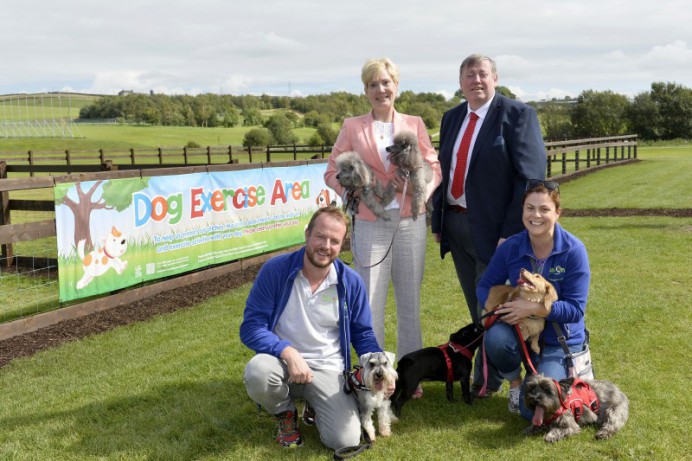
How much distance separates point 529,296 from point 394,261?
1.07m

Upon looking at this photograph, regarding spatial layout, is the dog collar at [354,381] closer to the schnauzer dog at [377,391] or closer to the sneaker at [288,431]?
the schnauzer dog at [377,391]

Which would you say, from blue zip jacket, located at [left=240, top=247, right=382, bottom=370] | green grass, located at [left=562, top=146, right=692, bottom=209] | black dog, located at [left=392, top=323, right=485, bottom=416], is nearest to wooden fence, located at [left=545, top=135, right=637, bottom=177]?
green grass, located at [left=562, top=146, right=692, bottom=209]

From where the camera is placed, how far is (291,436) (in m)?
3.95

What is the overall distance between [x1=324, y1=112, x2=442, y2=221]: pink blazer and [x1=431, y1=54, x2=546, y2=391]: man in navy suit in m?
0.23

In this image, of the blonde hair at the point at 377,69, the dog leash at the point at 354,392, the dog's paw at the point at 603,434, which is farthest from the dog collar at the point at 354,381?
the blonde hair at the point at 377,69

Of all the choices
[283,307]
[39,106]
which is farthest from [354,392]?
[39,106]

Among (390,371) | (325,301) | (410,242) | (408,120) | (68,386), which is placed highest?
(408,120)

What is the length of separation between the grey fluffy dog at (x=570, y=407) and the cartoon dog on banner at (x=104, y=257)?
17.0 ft

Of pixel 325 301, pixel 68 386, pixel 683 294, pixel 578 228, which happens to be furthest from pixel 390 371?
pixel 578 228

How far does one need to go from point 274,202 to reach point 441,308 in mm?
4118

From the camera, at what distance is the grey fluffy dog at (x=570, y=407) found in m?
3.78

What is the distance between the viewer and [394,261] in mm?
4629

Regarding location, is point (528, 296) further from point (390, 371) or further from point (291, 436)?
point (291, 436)

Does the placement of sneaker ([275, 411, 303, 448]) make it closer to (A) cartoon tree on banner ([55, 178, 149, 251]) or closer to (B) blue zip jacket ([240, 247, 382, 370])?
(B) blue zip jacket ([240, 247, 382, 370])
